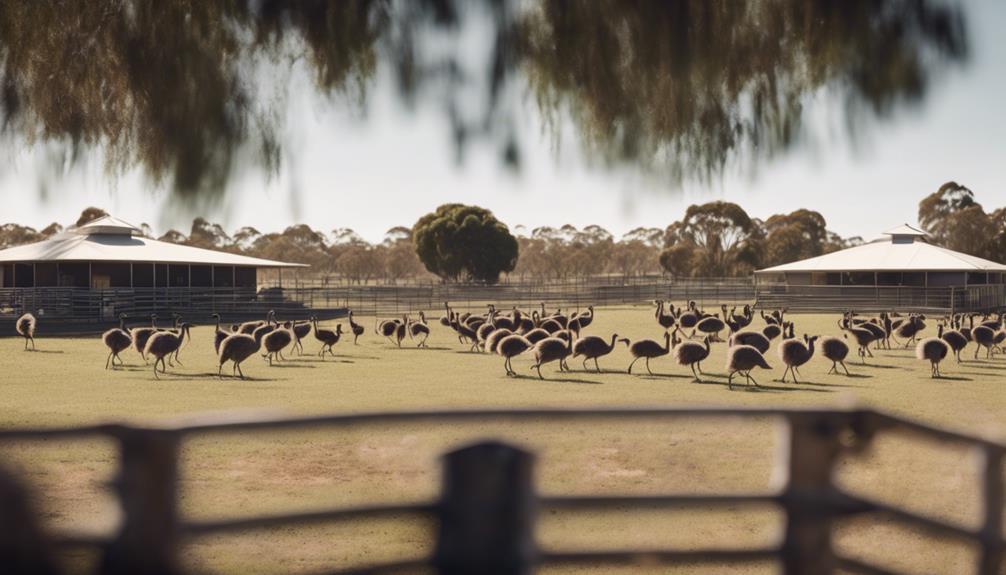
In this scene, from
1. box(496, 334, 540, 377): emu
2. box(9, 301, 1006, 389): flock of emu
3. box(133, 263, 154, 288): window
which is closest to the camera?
box(9, 301, 1006, 389): flock of emu

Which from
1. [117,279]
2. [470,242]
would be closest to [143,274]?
[117,279]

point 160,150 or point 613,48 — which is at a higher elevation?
point 613,48

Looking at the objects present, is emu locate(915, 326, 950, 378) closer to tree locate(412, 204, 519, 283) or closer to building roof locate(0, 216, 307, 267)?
building roof locate(0, 216, 307, 267)

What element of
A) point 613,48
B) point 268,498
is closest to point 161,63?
point 613,48

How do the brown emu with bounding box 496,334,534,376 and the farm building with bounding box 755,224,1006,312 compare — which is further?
the farm building with bounding box 755,224,1006,312

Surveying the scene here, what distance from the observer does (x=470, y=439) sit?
16.0 feet

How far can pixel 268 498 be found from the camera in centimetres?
874

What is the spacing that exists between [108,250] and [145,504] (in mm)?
47589

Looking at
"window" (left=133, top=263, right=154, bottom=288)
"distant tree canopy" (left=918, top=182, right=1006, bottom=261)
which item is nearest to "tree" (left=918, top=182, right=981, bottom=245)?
"distant tree canopy" (left=918, top=182, right=1006, bottom=261)

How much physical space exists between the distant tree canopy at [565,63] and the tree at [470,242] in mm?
73407

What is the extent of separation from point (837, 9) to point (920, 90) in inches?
25.8

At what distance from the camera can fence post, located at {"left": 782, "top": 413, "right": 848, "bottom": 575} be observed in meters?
3.44

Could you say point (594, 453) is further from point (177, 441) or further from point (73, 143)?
point (177, 441)

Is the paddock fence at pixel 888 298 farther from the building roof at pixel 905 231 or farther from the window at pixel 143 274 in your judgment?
the window at pixel 143 274
